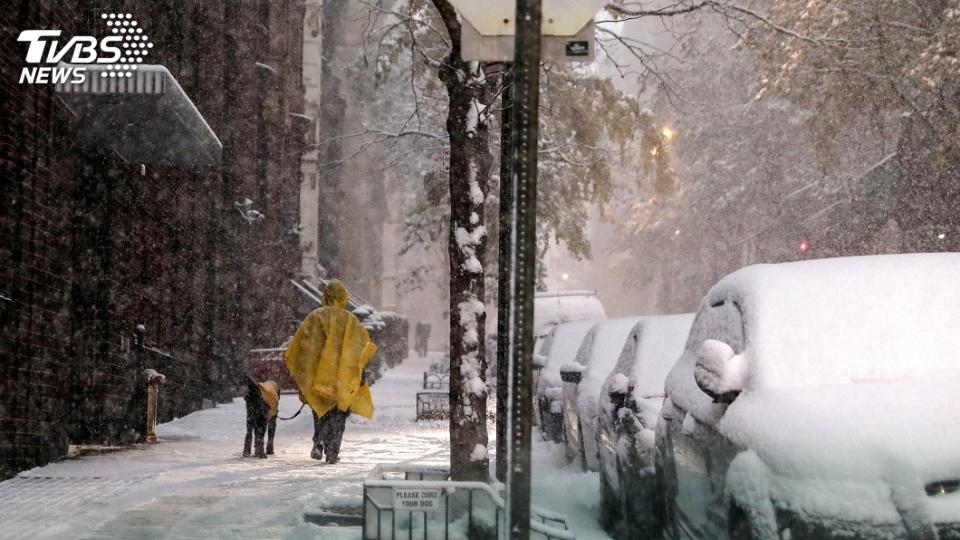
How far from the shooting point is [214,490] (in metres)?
10.4

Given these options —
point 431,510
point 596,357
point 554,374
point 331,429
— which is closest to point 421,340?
point 554,374

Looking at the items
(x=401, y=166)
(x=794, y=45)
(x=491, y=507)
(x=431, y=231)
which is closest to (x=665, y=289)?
(x=401, y=166)

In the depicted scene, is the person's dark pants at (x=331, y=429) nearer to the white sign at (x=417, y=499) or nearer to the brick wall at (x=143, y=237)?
the brick wall at (x=143, y=237)

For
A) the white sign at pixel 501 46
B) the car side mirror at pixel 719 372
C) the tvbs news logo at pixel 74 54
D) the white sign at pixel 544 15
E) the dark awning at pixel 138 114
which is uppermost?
the tvbs news logo at pixel 74 54

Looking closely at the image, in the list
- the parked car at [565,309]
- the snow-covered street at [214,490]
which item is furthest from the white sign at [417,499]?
the parked car at [565,309]

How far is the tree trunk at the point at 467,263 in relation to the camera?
876cm

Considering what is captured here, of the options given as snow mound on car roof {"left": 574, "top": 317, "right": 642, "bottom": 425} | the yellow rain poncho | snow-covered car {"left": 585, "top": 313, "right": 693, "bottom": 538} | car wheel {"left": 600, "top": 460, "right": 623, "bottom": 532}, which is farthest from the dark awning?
car wheel {"left": 600, "top": 460, "right": 623, "bottom": 532}

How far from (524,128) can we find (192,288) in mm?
17836

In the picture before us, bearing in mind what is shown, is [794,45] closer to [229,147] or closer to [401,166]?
[229,147]

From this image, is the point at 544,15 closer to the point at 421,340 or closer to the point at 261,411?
the point at 261,411

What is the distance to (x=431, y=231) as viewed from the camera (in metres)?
30.3

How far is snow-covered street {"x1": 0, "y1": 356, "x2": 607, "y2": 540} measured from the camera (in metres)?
8.44

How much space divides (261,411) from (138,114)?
3.48 m

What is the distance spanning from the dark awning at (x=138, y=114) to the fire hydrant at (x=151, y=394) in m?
2.74
